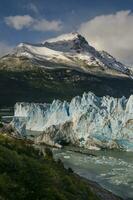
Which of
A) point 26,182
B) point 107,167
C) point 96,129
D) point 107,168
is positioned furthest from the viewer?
point 96,129

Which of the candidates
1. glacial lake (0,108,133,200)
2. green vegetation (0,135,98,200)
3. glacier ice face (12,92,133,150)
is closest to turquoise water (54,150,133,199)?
glacial lake (0,108,133,200)

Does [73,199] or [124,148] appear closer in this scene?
[73,199]

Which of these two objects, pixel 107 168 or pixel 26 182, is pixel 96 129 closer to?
pixel 107 168

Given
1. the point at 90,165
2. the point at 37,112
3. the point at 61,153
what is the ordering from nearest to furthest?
1. the point at 90,165
2. the point at 61,153
3. the point at 37,112

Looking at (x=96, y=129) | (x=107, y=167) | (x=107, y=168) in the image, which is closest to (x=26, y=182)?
(x=107, y=168)

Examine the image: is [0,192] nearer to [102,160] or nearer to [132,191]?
[132,191]

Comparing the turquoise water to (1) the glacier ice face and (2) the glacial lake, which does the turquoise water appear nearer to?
(2) the glacial lake

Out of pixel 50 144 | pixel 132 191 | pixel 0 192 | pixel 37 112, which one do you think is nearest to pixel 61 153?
pixel 50 144

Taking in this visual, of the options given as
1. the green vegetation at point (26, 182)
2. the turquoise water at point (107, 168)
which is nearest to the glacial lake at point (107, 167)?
the turquoise water at point (107, 168)

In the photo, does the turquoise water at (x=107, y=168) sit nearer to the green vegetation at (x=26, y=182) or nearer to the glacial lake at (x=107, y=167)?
the glacial lake at (x=107, y=167)
